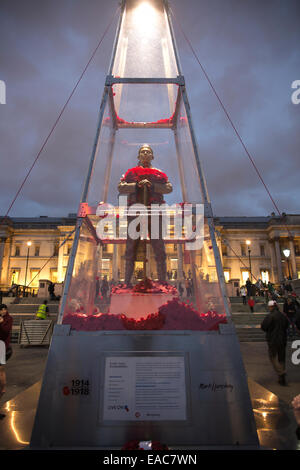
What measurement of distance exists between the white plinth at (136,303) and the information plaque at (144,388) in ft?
4.25

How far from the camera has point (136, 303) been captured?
396 cm

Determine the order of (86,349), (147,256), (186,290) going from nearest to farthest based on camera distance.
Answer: (86,349)
(186,290)
(147,256)

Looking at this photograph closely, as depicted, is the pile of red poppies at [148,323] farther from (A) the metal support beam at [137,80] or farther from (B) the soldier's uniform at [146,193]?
(A) the metal support beam at [137,80]

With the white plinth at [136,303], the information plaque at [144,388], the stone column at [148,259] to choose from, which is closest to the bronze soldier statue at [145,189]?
the stone column at [148,259]

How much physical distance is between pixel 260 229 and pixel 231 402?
198 ft

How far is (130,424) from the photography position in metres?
2.36

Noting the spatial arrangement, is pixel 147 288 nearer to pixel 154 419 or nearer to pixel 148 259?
pixel 148 259

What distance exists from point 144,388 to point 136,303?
154 centimetres

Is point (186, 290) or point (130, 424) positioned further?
point (186, 290)

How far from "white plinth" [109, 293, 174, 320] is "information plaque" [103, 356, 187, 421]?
1.30 m

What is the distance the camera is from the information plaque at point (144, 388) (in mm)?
2393

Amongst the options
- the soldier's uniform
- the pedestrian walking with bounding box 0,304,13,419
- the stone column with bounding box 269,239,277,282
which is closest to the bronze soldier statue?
the soldier's uniform

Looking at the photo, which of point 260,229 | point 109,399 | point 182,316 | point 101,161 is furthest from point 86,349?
point 260,229
